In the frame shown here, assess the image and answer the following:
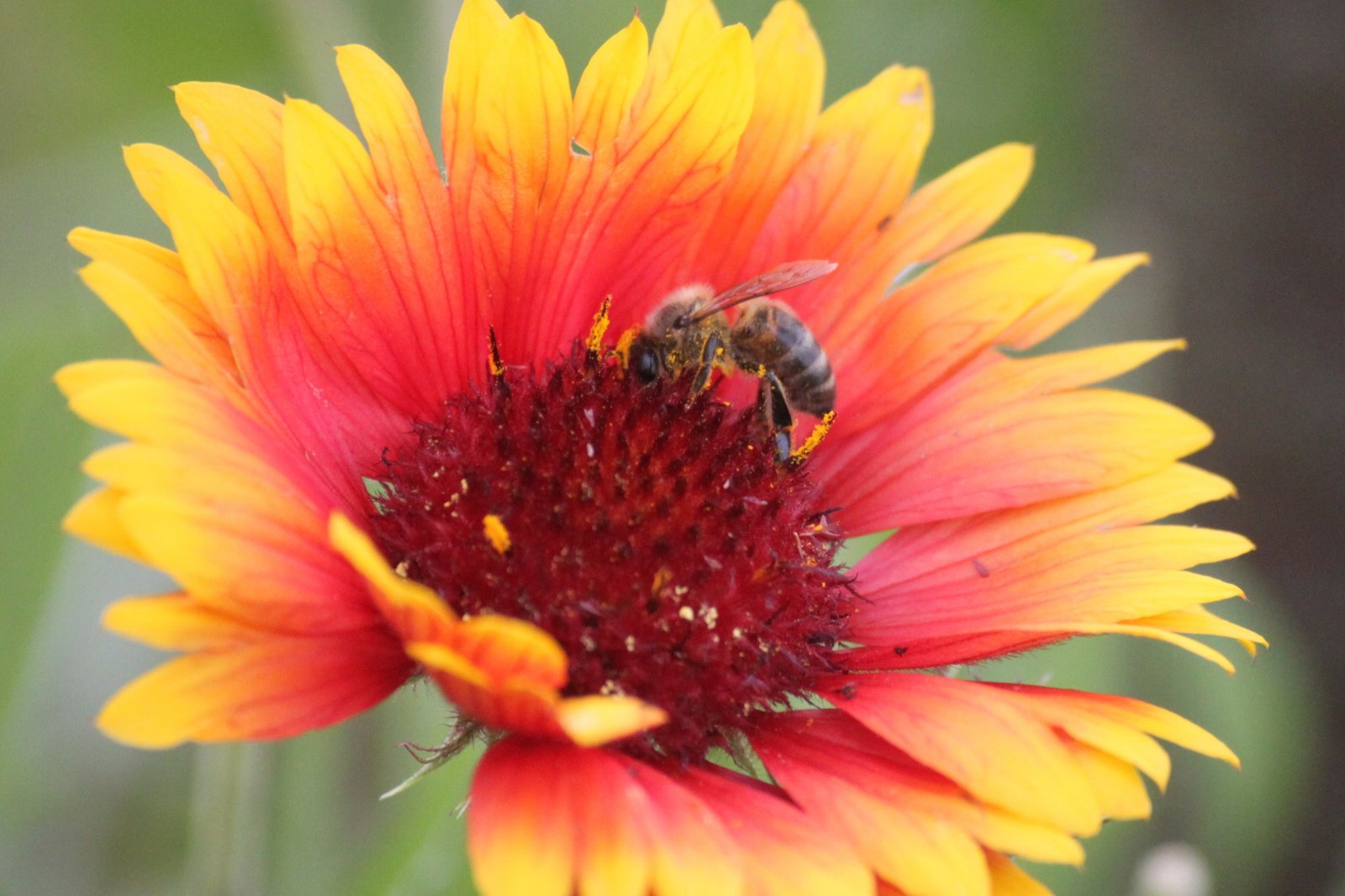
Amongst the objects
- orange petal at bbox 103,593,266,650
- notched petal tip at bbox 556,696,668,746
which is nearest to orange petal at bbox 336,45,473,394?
orange petal at bbox 103,593,266,650

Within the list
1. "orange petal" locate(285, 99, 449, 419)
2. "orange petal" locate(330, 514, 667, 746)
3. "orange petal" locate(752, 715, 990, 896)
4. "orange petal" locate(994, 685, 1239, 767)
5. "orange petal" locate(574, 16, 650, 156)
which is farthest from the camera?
"orange petal" locate(574, 16, 650, 156)

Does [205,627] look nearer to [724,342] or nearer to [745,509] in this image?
[745,509]

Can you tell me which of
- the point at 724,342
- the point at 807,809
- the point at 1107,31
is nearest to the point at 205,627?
the point at 807,809

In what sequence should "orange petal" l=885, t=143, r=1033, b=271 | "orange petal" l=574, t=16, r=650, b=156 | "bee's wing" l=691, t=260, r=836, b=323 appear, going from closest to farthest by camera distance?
1. "orange petal" l=574, t=16, r=650, b=156
2. "bee's wing" l=691, t=260, r=836, b=323
3. "orange petal" l=885, t=143, r=1033, b=271

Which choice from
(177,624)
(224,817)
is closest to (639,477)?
(177,624)

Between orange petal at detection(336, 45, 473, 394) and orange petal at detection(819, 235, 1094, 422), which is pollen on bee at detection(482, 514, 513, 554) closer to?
orange petal at detection(336, 45, 473, 394)

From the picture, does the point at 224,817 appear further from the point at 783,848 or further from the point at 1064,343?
the point at 1064,343
